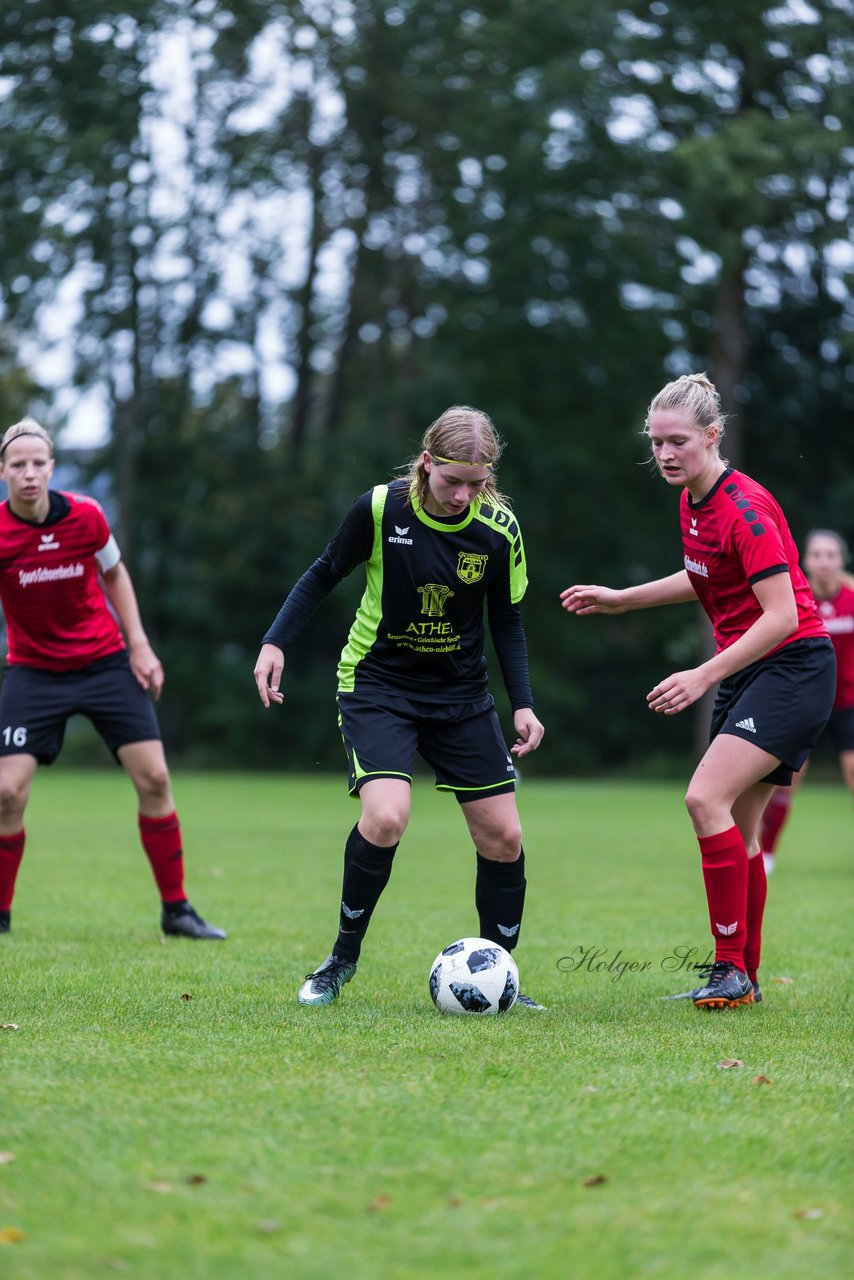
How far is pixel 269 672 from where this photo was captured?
5.31 m

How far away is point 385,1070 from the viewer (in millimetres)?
4273

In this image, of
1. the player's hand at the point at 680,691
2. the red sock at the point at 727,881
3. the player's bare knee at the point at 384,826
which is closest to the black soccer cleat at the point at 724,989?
the red sock at the point at 727,881

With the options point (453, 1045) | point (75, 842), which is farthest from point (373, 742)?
point (75, 842)

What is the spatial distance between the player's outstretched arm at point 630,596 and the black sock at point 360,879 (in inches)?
48.1

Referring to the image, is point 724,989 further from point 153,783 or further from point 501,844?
point 153,783

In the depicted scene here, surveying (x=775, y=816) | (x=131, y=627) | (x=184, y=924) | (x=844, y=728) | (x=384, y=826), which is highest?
(x=384, y=826)

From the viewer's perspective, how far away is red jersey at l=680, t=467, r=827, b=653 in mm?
5176

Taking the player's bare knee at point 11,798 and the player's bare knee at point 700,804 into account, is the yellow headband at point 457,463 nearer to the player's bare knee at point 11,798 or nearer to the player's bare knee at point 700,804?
the player's bare knee at point 700,804

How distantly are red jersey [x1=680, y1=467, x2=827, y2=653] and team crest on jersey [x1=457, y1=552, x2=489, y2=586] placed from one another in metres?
0.73

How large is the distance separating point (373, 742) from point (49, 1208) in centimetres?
243

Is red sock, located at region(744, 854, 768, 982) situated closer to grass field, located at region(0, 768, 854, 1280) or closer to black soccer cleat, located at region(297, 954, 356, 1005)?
grass field, located at region(0, 768, 854, 1280)

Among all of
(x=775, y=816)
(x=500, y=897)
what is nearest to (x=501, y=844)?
(x=500, y=897)

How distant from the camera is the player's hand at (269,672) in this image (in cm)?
522

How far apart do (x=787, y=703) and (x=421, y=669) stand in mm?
1320
